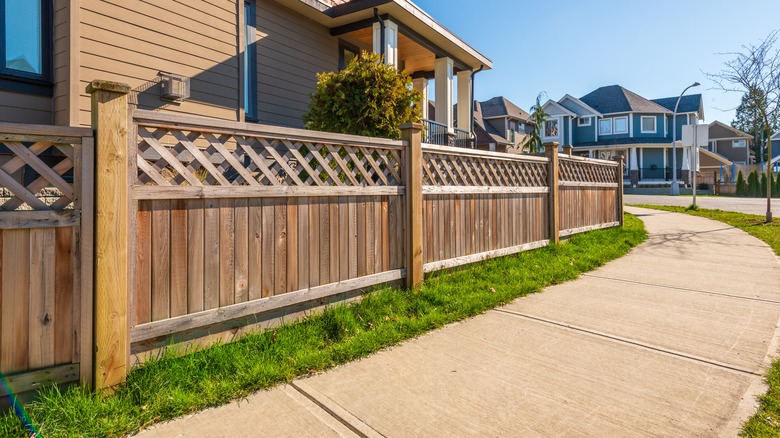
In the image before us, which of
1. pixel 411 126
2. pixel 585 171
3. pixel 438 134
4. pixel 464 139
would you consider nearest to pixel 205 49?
pixel 411 126

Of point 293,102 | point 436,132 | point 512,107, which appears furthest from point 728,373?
point 512,107

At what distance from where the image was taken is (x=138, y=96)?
17.5ft

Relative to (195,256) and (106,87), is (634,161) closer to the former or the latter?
(195,256)

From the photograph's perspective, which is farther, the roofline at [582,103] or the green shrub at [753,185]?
the roofline at [582,103]

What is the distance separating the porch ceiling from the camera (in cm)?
898

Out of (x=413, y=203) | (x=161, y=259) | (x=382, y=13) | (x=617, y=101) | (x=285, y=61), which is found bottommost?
(x=161, y=259)

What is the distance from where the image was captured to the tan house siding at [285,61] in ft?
23.7

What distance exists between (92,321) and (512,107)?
101 ft

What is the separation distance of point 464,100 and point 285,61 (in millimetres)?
5546

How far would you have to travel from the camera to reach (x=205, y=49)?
6.03 m

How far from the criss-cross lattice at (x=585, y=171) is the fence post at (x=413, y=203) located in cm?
360

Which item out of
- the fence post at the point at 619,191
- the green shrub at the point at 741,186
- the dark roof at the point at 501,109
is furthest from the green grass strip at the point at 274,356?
the green shrub at the point at 741,186

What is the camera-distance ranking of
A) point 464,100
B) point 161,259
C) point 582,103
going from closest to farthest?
point 161,259, point 464,100, point 582,103

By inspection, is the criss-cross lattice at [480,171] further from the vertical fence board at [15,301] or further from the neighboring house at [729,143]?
the neighboring house at [729,143]
